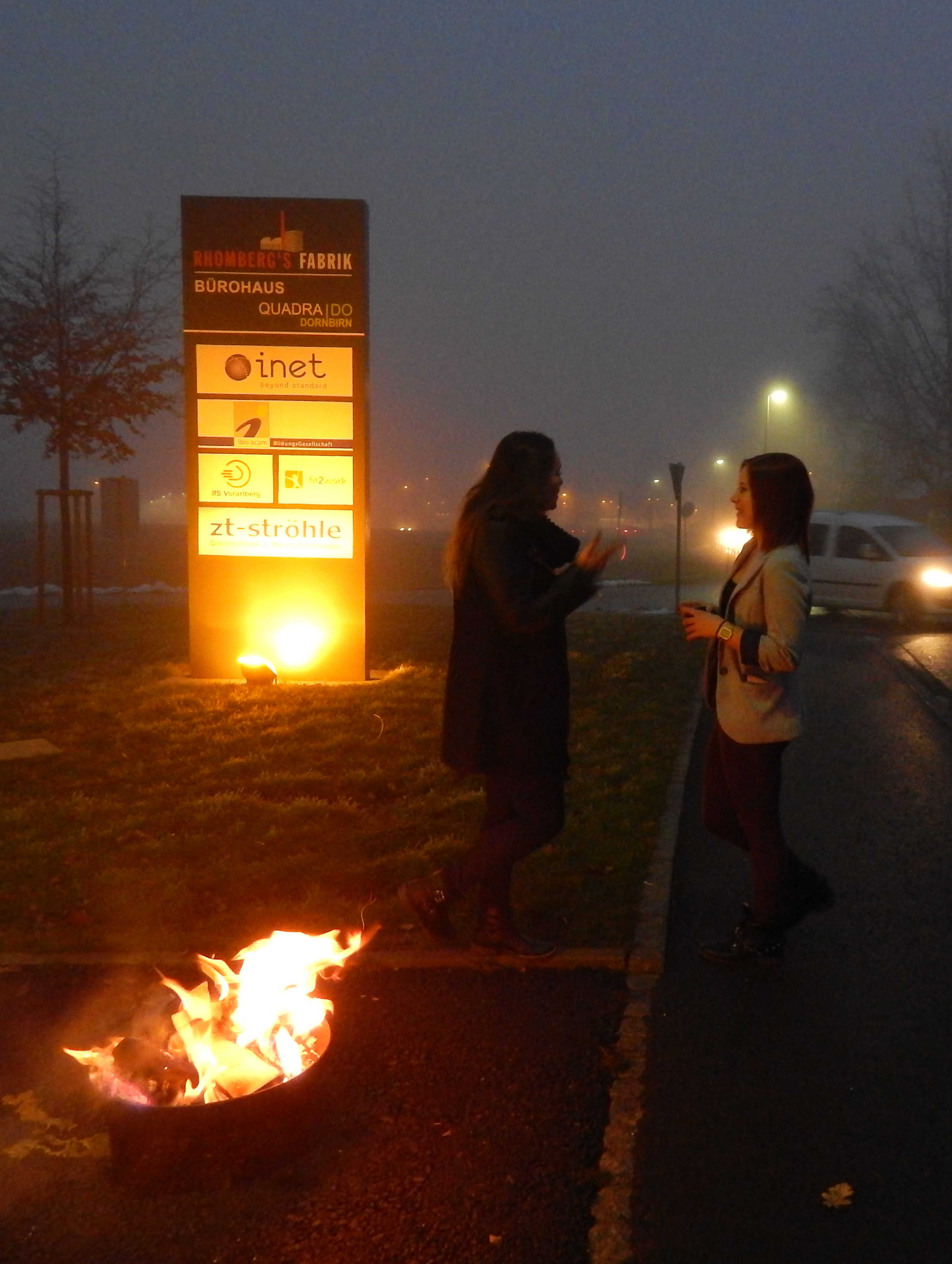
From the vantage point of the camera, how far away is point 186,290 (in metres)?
12.9

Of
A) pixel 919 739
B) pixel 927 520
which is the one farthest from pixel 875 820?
pixel 927 520

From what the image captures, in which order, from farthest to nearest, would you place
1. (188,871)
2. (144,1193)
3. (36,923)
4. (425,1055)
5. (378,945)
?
1. (188,871)
2. (36,923)
3. (378,945)
4. (425,1055)
5. (144,1193)

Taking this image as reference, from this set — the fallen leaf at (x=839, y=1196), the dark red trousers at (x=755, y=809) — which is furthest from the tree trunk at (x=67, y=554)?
the fallen leaf at (x=839, y=1196)

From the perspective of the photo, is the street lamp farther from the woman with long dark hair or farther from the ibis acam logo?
the woman with long dark hair

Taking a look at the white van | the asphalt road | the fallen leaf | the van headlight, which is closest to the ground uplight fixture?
the asphalt road

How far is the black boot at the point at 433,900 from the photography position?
4.95 m

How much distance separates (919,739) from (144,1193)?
8.57m

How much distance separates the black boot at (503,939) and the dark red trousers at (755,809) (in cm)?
81

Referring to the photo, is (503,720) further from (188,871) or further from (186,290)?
(186,290)

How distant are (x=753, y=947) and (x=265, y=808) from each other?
135 inches

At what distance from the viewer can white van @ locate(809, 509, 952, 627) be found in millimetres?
21219

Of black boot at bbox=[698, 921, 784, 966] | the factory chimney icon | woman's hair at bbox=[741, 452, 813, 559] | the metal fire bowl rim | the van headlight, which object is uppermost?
the factory chimney icon

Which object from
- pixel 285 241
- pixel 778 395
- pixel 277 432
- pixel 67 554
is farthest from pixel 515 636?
pixel 778 395

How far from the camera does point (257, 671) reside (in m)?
12.7
